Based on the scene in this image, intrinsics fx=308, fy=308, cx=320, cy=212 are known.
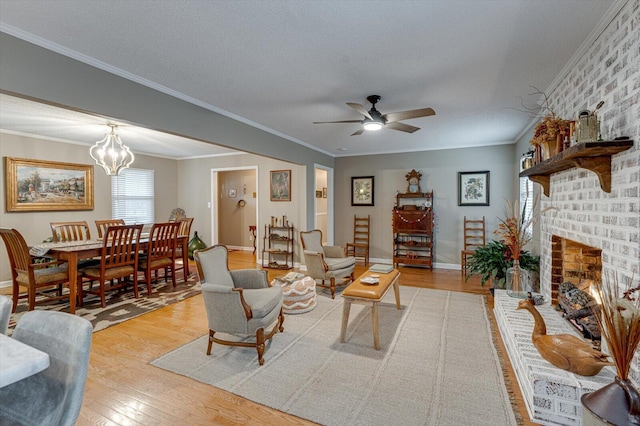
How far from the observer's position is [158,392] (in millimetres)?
2256

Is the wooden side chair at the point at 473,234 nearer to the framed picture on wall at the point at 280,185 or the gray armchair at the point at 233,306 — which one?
the framed picture on wall at the point at 280,185

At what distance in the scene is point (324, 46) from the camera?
2.30 metres

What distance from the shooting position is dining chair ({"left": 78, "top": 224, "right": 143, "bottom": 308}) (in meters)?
3.95

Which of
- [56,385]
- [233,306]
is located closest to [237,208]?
[233,306]

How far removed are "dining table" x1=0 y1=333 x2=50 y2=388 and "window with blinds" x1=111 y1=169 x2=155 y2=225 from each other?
640 cm

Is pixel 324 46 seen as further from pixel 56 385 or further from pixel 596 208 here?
pixel 56 385

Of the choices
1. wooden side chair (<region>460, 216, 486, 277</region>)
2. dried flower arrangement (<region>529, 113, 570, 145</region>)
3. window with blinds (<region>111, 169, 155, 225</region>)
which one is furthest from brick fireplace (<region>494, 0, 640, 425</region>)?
window with blinds (<region>111, 169, 155, 225</region>)

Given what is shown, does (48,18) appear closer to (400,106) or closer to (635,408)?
(400,106)

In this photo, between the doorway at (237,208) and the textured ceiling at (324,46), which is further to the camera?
the doorway at (237,208)

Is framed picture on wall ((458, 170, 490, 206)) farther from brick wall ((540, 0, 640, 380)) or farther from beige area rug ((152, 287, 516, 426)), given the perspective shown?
brick wall ((540, 0, 640, 380))

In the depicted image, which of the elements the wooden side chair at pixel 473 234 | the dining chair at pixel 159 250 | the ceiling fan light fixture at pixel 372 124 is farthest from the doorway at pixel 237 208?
the ceiling fan light fixture at pixel 372 124

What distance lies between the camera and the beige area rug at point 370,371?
2.03 metres

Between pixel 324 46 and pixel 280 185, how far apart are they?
4398 mm

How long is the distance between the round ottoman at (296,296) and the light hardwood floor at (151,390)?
38.5 inches
